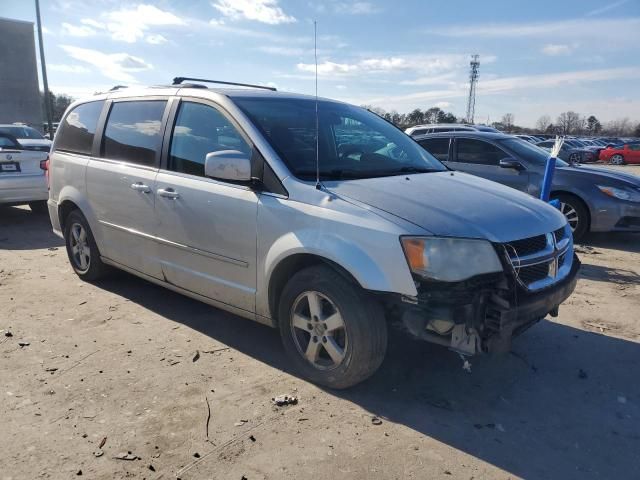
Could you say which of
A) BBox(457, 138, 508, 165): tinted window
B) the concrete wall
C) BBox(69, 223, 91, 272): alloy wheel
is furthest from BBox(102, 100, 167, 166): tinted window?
the concrete wall

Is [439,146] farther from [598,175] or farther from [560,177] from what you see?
[598,175]

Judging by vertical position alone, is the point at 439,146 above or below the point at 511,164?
above

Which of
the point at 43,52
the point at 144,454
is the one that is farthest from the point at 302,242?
the point at 43,52

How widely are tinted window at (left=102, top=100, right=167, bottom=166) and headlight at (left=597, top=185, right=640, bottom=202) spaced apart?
6.22 meters

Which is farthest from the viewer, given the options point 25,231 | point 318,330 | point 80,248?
point 25,231

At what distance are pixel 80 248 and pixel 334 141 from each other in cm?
309

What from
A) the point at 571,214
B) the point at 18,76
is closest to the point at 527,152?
the point at 571,214

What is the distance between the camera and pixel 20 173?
28.0ft

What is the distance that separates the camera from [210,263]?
151 inches

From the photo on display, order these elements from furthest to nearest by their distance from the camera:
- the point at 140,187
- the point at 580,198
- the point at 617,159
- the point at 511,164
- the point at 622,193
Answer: the point at 617,159 → the point at 511,164 → the point at 580,198 → the point at 622,193 → the point at 140,187

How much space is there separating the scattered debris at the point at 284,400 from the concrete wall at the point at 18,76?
5567 cm

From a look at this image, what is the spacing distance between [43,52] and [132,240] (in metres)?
20.5

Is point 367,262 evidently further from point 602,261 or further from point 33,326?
point 602,261

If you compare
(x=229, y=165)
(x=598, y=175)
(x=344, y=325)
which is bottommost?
(x=344, y=325)
